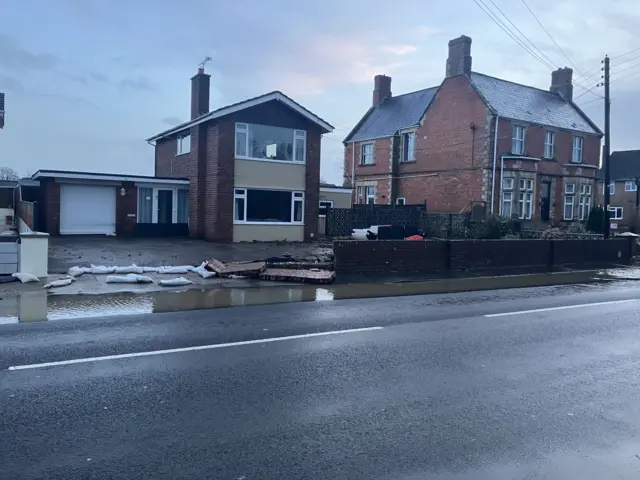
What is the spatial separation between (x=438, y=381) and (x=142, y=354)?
3.62 m

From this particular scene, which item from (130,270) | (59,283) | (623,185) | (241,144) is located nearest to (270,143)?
(241,144)

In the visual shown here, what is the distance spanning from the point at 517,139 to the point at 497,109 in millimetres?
2419

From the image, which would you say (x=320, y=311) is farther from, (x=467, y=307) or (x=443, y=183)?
(x=443, y=183)

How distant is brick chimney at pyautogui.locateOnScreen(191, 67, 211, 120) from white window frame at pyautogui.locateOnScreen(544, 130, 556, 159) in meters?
22.5

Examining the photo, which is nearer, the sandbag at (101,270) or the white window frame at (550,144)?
the sandbag at (101,270)

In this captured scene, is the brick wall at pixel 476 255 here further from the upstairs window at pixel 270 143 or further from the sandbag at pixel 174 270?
the upstairs window at pixel 270 143

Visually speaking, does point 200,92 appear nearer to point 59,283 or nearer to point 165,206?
point 165,206

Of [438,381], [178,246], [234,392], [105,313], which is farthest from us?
[178,246]

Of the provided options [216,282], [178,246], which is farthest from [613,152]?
[216,282]

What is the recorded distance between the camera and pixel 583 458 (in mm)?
4246

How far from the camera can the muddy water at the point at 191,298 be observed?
31.4 ft

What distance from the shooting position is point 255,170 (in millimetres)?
23922

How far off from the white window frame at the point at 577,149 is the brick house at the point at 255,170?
21.6 m

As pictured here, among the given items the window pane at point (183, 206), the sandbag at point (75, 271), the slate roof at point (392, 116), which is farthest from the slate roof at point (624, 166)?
the sandbag at point (75, 271)
